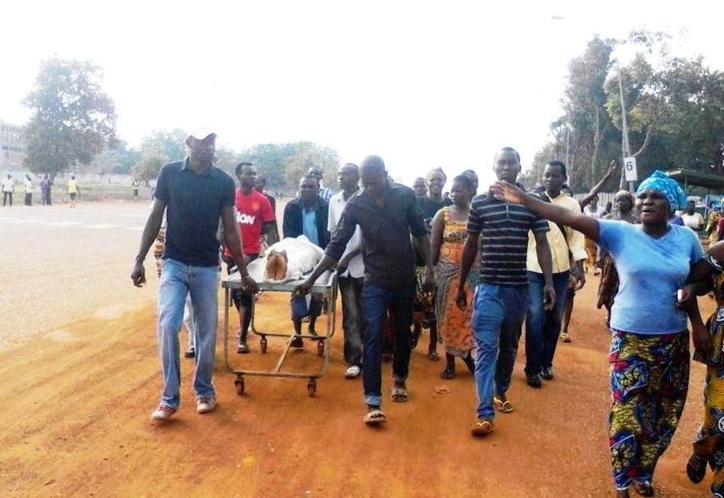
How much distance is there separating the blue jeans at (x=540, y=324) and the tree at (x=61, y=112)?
48.7 metres

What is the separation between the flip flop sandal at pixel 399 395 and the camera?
504 cm

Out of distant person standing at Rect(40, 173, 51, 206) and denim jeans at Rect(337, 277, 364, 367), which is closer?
denim jeans at Rect(337, 277, 364, 367)

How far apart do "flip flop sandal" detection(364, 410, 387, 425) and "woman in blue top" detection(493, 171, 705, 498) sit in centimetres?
157

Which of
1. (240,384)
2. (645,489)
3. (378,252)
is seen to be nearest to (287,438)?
(240,384)

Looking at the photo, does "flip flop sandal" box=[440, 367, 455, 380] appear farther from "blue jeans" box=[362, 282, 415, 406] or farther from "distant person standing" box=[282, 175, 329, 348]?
"distant person standing" box=[282, 175, 329, 348]

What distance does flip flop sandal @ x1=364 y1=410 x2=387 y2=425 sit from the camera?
442cm

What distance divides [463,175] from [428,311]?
4.92ft

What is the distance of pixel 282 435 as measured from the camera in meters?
4.29

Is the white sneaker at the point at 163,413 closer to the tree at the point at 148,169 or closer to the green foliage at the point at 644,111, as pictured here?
the green foliage at the point at 644,111

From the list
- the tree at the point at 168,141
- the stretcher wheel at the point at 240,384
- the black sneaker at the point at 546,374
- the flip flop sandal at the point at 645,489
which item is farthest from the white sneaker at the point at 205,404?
the tree at the point at 168,141

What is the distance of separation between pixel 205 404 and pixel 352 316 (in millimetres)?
1752

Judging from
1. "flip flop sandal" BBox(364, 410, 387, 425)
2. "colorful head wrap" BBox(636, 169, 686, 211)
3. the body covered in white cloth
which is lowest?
"flip flop sandal" BBox(364, 410, 387, 425)

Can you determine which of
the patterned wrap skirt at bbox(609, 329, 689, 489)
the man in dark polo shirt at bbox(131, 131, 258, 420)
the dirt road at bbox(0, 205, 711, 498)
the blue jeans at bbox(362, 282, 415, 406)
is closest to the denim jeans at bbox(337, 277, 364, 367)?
the dirt road at bbox(0, 205, 711, 498)

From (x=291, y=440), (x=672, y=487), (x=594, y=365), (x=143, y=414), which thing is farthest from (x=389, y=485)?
(x=594, y=365)
